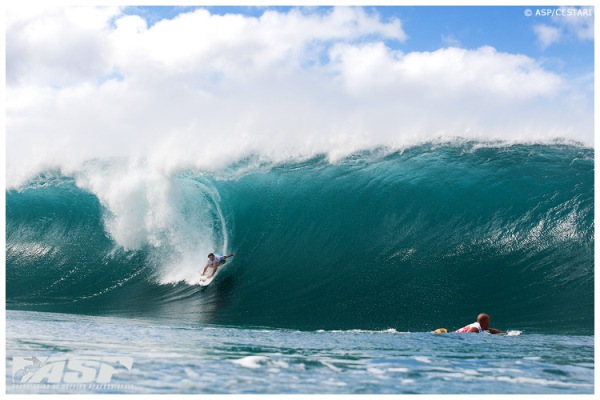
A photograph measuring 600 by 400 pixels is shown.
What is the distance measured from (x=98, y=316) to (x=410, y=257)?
6.05 m

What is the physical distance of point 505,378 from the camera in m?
5.24

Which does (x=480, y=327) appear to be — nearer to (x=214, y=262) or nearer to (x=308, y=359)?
(x=308, y=359)

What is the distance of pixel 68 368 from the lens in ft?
18.2

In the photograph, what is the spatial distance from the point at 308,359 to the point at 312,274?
16.7ft

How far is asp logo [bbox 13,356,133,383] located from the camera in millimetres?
5238

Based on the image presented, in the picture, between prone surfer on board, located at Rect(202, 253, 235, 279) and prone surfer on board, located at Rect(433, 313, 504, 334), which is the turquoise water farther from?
prone surfer on board, located at Rect(202, 253, 235, 279)

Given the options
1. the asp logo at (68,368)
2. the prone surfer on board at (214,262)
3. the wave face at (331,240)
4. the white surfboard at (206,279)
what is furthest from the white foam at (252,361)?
the prone surfer on board at (214,262)

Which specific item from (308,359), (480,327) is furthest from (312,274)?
(308,359)

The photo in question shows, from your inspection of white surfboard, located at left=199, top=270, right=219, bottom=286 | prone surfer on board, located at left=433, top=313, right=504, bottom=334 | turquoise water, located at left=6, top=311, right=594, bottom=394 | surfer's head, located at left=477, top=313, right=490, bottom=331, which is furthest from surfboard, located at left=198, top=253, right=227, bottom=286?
surfer's head, located at left=477, top=313, right=490, bottom=331

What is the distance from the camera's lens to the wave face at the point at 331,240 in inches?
387

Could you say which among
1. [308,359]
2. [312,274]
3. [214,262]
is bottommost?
[308,359]

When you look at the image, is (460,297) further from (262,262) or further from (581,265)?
(262,262)

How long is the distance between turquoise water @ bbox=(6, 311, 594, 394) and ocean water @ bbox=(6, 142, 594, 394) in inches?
1.3

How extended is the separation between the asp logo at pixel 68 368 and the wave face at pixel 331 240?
3820 mm
